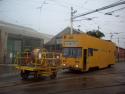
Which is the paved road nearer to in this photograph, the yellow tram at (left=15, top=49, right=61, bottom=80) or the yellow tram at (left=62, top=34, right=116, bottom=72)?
the yellow tram at (left=15, top=49, right=61, bottom=80)

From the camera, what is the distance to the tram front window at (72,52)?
21.7 meters

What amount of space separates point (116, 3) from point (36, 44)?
104 ft

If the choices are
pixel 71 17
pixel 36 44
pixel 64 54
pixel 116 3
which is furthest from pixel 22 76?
pixel 36 44

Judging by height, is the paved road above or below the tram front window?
below

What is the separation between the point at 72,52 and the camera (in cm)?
2220

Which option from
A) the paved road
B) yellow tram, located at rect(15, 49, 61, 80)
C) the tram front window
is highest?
the tram front window

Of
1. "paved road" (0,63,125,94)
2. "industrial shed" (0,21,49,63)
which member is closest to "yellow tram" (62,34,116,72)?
"paved road" (0,63,125,94)

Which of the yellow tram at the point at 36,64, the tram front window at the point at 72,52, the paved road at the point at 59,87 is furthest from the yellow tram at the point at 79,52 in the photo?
the paved road at the point at 59,87

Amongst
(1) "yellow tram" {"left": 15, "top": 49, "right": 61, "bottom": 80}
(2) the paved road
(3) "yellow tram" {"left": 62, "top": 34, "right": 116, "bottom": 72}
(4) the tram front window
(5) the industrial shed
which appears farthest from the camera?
(5) the industrial shed

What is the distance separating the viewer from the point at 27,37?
45.8 metres

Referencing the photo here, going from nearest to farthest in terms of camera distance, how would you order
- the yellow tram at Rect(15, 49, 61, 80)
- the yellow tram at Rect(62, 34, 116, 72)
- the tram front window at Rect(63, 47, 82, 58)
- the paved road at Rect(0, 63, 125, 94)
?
the paved road at Rect(0, 63, 125, 94), the yellow tram at Rect(15, 49, 61, 80), the yellow tram at Rect(62, 34, 116, 72), the tram front window at Rect(63, 47, 82, 58)

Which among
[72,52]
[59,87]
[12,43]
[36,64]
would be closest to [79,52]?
[72,52]

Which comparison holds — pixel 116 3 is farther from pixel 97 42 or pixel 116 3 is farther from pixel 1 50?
pixel 1 50

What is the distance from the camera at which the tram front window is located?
21.7 metres
